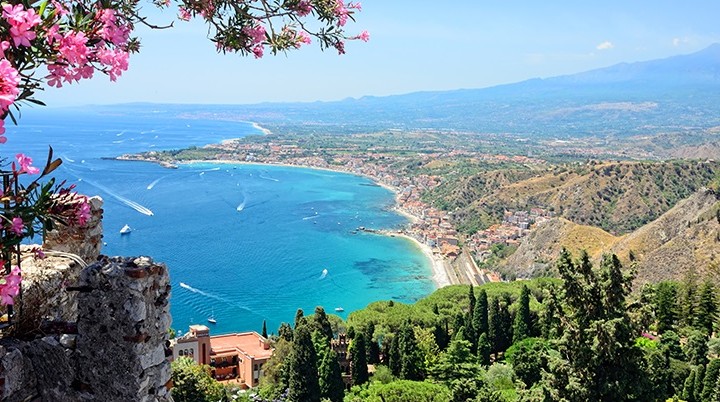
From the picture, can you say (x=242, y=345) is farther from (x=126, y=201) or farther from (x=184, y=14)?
(x=126, y=201)

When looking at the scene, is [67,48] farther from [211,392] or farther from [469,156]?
[469,156]

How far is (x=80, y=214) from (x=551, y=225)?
149 ft

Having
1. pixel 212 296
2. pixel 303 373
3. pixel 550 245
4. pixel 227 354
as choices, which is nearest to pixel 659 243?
pixel 550 245

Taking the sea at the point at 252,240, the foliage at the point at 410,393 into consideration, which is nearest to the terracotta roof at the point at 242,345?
the sea at the point at 252,240

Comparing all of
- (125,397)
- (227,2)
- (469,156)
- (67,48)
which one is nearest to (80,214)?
(67,48)

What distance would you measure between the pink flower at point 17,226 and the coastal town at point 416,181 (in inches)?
1613

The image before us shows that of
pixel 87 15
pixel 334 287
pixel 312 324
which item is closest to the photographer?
pixel 87 15

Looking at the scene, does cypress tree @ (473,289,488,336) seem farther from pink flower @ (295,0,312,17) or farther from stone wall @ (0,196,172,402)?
stone wall @ (0,196,172,402)

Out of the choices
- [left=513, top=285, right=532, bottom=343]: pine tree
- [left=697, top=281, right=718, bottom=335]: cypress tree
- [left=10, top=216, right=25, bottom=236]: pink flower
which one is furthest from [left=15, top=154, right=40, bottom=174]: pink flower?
[left=697, top=281, right=718, bottom=335]: cypress tree

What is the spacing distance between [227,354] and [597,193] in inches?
1677

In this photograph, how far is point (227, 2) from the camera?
3.15m

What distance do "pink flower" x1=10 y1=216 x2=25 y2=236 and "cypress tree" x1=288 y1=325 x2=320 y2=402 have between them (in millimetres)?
14125

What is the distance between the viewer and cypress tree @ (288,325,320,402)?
15531 mm

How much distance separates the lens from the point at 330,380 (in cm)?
1661
